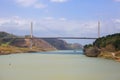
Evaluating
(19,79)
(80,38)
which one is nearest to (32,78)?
(19,79)

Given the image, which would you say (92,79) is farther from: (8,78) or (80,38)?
(80,38)

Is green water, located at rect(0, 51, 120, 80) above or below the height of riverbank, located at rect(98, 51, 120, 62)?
above

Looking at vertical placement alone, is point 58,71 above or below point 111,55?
above

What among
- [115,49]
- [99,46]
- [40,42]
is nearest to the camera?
[115,49]

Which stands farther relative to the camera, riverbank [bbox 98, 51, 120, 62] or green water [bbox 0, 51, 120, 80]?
riverbank [bbox 98, 51, 120, 62]

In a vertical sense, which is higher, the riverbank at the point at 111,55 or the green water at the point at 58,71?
the green water at the point at 58,71

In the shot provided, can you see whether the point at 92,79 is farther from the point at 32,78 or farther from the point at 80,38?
the point at 80,38

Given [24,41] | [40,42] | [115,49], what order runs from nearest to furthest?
[115,49], [24,41], [40,42]

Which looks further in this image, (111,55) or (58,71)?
(111,55)

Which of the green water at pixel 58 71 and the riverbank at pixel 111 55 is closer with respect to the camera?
the green water at pixel 58 71

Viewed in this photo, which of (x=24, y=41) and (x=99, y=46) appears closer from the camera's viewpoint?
(x=99, y=46)
